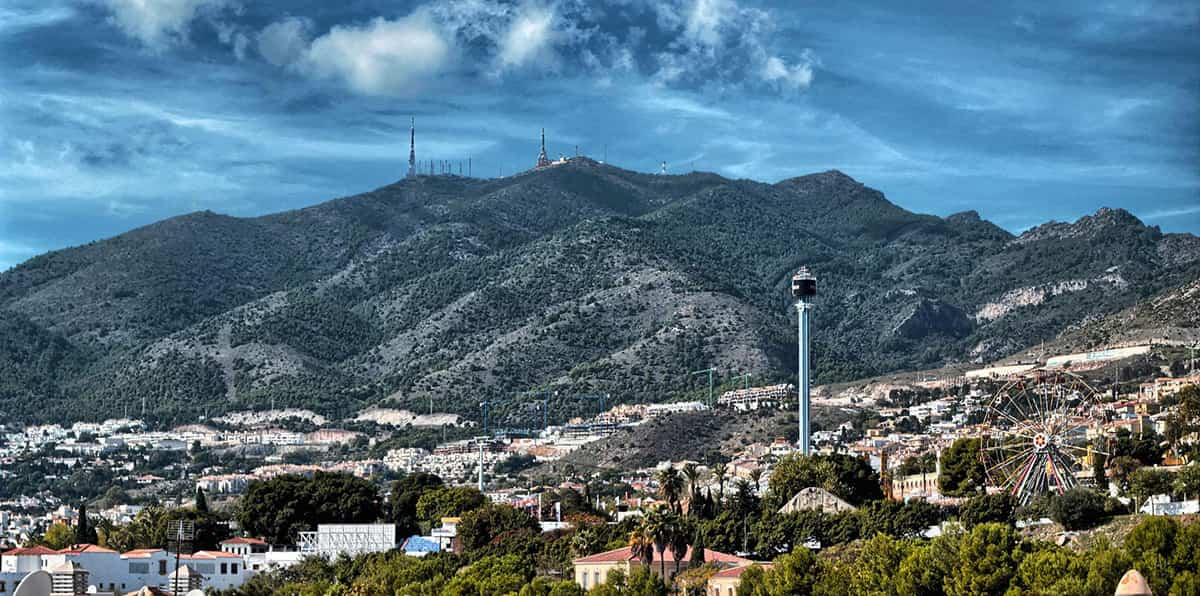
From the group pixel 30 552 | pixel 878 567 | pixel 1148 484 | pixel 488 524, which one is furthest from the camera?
pixel 488 524

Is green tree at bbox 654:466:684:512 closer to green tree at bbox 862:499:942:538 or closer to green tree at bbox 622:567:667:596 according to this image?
green tree at bbox 862:499:942:538

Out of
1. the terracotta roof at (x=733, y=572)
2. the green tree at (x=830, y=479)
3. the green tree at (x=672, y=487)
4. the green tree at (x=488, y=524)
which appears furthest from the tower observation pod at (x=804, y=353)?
the terracotta roof at (x=733, y=572)

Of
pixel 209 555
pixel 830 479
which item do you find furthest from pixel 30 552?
pixel 830 479

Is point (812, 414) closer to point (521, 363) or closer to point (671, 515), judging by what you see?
point (521, 363)

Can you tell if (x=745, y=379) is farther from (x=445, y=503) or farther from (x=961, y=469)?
(x=961, y=469)

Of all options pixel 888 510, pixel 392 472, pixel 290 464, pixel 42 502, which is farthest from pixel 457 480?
pixel 888 510

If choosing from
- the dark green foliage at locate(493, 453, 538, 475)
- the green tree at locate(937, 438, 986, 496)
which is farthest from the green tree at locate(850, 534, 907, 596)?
the dark green foliage at locate(493, 453, 538, 475)
